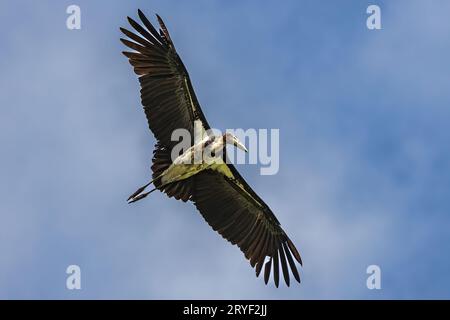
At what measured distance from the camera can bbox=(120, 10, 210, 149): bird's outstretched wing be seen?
26734mm

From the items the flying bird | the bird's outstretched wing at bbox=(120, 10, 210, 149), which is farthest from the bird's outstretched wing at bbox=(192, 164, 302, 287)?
the bird's outstretched wing at bbox=(120, 10, 210, 149)

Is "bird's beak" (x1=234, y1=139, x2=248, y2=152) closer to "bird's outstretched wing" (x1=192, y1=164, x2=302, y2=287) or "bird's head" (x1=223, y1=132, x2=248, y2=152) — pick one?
"bird's head" (x1=223, y1=132, x2=248, y2=152)

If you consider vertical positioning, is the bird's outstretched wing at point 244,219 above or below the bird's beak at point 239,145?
below

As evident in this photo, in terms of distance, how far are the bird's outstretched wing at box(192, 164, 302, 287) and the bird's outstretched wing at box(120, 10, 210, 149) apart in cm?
174

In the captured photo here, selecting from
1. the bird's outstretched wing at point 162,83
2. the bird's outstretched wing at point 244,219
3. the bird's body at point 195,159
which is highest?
the bird's outstretched wing at point 162,83

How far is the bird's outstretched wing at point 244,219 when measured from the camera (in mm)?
27859

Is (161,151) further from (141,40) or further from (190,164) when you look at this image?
(141,40)

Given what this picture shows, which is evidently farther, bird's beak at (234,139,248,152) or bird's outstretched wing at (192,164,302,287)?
bird's outstretched wing at (192,164,302,287)

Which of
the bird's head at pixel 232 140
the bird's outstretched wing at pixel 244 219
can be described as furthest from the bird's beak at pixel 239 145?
the bird's outstretched wing at pixel 244 219

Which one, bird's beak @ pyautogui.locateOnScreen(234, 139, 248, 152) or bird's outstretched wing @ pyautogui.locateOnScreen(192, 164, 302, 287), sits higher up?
bird's beak @ pyautogui.locateOnScreen(234, 139, 248, 152)

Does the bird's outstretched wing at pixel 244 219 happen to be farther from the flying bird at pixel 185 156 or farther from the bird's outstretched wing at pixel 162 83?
the bird's outstretched wing at pixel 162 83

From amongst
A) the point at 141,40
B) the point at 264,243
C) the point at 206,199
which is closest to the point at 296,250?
the point at 264,243

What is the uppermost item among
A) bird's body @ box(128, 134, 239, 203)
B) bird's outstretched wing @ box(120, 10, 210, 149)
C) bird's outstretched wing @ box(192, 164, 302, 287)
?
bird's outstretched wing @ box(120, 10, 210, 149)

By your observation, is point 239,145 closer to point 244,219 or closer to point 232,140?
point 232,140
